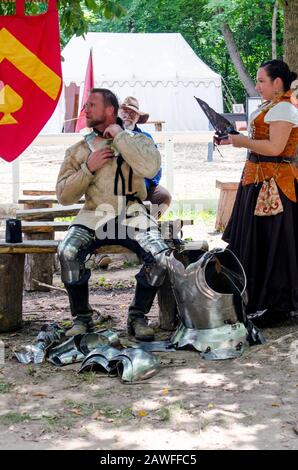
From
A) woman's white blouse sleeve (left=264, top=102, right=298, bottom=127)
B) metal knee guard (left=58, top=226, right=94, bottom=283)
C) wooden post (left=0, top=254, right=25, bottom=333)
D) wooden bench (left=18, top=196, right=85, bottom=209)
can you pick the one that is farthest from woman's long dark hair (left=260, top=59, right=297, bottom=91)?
wooden bench (left=18, top=196, right=85, bottom=209)

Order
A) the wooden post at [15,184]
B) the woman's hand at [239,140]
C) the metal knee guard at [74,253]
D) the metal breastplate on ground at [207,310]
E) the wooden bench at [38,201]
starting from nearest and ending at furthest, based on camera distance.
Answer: the metal breastplate on ground at [207,310] < the metal knee guard at [74,253] < the woman's hand at [239,140] < the wooden bench at [38,201] < the wooden post at [15,184]

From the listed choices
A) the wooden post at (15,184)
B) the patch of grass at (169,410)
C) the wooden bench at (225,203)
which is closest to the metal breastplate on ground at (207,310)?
the patch of grass at (169,410)

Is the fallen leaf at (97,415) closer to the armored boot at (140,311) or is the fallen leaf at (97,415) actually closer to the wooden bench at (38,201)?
the armored boot at (140,311)

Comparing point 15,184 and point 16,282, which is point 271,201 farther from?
point 15,184

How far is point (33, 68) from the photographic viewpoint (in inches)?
291

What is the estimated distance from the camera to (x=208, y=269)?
527cm

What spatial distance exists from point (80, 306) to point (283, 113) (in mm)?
1701

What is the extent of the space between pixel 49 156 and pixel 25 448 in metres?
17.6

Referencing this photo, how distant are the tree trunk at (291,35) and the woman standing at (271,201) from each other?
4.04 feet

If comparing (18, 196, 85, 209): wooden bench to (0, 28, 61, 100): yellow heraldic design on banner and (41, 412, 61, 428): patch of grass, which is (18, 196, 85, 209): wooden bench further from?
(41, 412, 61, 428): patch of grass

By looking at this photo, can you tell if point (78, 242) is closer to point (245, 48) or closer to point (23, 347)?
point (23, 347)

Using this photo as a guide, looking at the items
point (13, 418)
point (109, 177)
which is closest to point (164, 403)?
point (13, 418)

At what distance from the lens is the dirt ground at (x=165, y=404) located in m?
3.72
